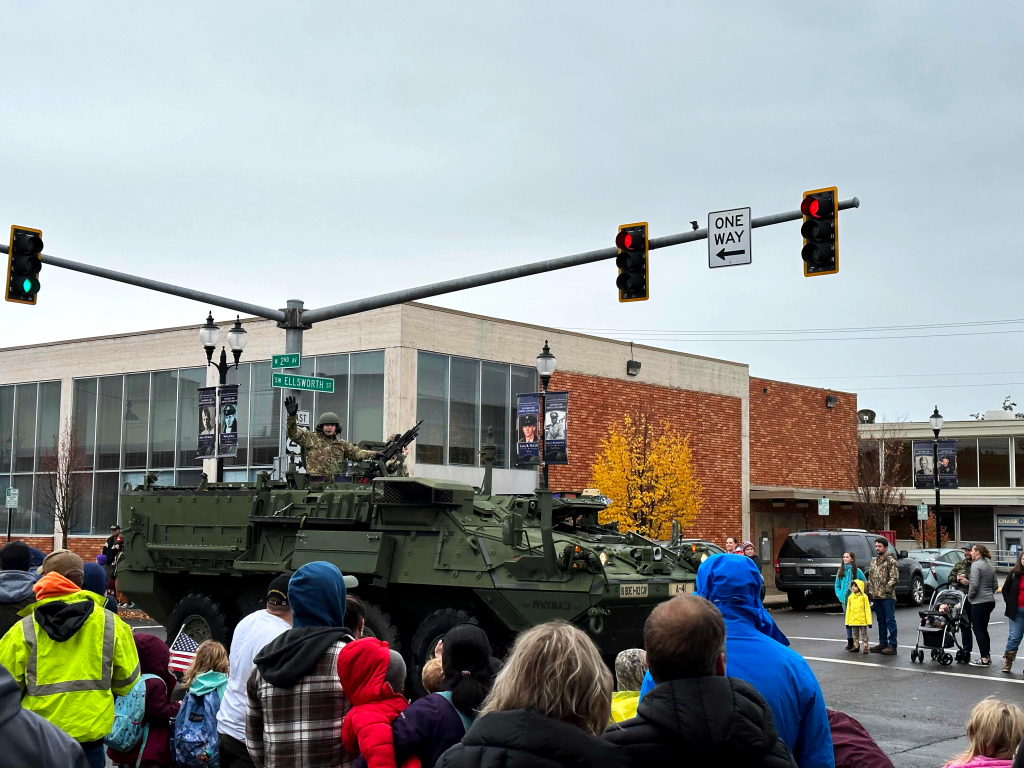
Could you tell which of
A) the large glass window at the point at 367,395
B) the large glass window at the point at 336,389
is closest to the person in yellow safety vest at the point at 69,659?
the large glass window at the point at 367,395

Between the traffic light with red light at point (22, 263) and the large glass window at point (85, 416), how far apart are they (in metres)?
21.4

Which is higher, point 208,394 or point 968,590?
point 208,394

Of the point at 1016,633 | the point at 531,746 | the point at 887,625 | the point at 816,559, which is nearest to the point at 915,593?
the point at 816,559

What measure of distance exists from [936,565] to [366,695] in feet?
90.3

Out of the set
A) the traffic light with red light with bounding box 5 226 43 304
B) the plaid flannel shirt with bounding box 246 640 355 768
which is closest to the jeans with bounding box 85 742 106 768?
the plaid flannel shirt with bounding box 246 640 355 768

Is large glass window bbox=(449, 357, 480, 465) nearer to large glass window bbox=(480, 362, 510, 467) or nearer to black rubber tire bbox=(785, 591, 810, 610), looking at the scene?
large glass window bbox=(480, 362, 510, 467)

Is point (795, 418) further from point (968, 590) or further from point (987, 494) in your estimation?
point (968, 590)

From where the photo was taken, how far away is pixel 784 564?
2625cm

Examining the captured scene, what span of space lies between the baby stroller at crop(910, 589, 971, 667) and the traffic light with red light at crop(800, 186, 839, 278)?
20.3 ft

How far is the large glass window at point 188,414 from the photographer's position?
33469 mm

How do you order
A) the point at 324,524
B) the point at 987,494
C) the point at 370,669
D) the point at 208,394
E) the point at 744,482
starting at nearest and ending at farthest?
the point at 370,669 < the point at 324,524 < the point at 208,394 < the point at 744,482 < the point at 987,494

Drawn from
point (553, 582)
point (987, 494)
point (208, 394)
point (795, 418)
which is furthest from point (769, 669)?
point (987, 494)

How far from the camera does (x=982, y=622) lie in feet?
55.1

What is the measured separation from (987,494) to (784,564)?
30.0 m
